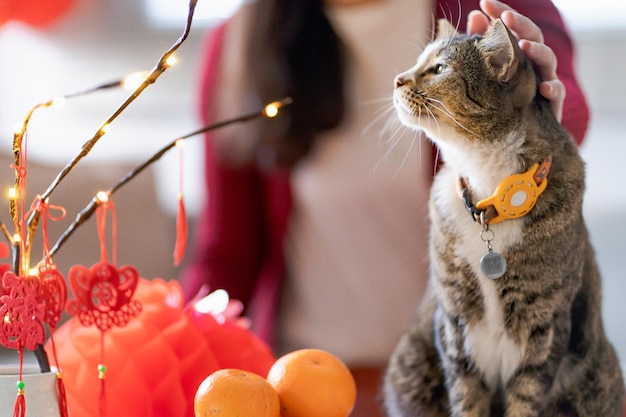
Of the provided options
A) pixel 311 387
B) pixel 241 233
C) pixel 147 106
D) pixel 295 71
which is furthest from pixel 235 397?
pixel 147 106

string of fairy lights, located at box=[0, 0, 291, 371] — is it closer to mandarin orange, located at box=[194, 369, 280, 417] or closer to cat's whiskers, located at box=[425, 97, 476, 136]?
mandarin orange, located at box=[194, 369, 280, 417]

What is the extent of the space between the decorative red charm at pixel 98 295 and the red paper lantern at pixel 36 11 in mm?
526

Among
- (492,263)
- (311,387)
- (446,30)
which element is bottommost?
(311,387)

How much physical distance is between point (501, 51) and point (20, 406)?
470 mm

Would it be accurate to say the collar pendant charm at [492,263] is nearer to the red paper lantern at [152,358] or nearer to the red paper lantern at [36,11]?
the red paper lantern at [152,358]

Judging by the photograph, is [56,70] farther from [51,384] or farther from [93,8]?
[51,384]

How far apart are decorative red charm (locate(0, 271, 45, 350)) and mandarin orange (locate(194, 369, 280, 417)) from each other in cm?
14

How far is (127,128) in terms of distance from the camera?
1379mm

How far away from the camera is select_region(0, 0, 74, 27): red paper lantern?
921 millimetres

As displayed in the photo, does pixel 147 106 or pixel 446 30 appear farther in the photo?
pixel 147 106

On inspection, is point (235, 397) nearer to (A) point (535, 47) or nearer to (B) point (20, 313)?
(B) point (20, 313)

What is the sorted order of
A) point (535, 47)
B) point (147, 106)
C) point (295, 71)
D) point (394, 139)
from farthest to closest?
point (147, 106) < point (295, 71) < point (394, 139) < point (535, 47)

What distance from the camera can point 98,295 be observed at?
552 mm

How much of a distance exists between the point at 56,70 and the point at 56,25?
81mm
